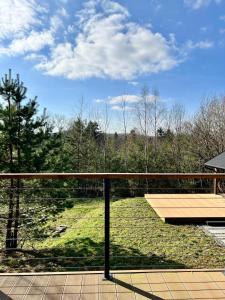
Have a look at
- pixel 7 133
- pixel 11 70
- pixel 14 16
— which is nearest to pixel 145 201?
pixel 7 133

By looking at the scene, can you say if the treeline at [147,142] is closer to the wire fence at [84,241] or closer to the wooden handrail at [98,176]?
the wire fence at [84,241]

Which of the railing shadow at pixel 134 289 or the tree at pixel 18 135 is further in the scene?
the tree at pixel 18 135

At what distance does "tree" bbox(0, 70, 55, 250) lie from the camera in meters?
7.32

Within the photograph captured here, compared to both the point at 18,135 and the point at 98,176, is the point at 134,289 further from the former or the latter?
the point at 18,135

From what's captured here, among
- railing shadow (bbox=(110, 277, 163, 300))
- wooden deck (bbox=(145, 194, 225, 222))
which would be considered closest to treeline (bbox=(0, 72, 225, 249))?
wooden deck (bbox=(145, 194, 225, 222))

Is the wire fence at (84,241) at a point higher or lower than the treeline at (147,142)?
lower

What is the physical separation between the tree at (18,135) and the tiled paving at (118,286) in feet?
14.7

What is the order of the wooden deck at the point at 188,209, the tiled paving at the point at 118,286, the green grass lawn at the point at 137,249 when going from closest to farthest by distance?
the tiled paving at the point at 118,286
the green grass lawn at the point at 137,249
the wooden deck at the point at 188,209

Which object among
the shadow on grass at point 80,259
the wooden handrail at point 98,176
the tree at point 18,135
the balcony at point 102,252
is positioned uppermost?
the tree at point 18,135

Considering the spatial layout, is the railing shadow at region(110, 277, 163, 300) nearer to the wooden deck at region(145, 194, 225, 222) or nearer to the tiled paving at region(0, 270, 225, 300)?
the tiled paving at region(0, 270, 225, 300)

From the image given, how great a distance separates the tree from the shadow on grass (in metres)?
0.98

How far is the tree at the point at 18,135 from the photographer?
7324mm

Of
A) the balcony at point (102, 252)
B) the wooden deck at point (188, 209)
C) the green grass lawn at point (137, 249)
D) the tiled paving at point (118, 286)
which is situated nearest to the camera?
the tiled paving at point (118, 286)

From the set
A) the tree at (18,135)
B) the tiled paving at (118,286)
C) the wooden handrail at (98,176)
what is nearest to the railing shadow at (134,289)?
the tiled paving at (118,286)
